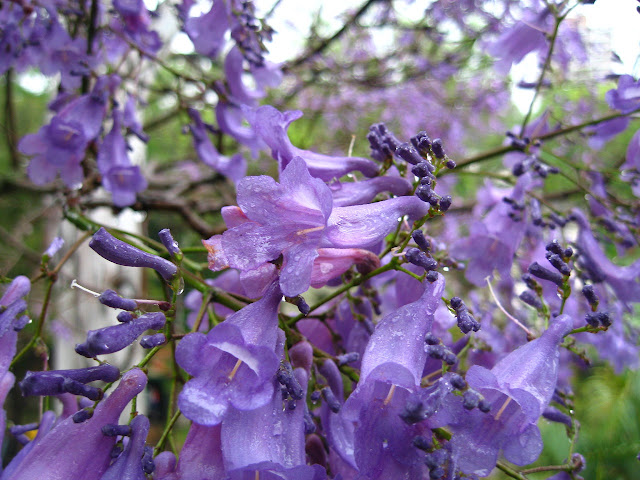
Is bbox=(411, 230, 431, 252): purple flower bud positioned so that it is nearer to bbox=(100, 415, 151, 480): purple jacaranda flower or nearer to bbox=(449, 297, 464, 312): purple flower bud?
bbox=(449, 297, 464, 312): purple flower bud

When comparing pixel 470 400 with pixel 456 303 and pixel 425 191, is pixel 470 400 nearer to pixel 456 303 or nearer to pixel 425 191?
pixel 456 303

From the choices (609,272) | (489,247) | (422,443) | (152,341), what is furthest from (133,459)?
(609,272)

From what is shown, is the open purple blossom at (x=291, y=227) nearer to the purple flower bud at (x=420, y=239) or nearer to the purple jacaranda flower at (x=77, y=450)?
the purple flower bud at (x=420, y=239)

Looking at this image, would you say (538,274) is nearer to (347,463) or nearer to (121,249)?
(347,463)

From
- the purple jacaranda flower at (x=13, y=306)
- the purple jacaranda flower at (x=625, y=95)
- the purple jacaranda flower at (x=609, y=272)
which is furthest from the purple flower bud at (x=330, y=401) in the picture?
the purple jacaranda flower at (x=625, y=95)

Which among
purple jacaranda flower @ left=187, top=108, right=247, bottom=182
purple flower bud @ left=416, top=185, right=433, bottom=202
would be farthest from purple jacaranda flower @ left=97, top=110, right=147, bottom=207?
purple flower bud @ left=416, top=185, right=433, bottom=202

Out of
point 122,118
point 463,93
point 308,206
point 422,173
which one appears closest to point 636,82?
point 422,173
